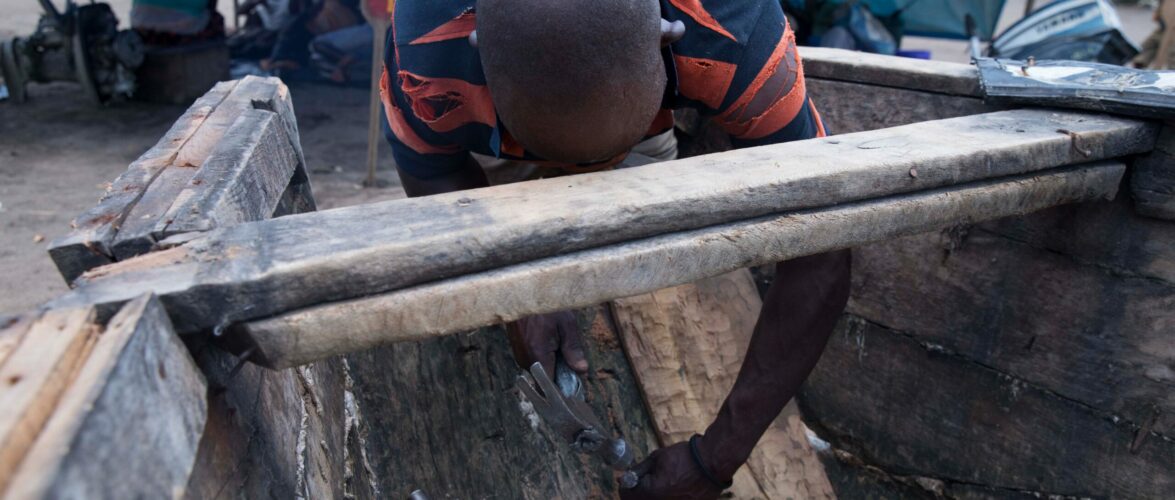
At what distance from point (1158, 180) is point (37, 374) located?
5.70ft

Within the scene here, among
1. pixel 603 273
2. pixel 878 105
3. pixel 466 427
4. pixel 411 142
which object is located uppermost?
pixel 603 273

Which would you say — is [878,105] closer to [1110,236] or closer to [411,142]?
[1110,236]

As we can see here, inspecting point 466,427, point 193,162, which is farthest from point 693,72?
point 466,427

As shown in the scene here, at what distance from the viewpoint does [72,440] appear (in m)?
0.63

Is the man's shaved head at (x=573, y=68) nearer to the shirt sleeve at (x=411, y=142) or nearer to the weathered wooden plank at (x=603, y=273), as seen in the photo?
the weathered wooden plank at (x=603, y=273)

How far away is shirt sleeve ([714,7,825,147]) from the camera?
150cm

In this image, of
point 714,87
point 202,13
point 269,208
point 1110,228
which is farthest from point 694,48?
point 202,13

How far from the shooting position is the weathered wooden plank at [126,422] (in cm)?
61

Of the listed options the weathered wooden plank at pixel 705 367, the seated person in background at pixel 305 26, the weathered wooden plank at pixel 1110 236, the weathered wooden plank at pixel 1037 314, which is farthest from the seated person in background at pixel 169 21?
the weathered wooden plank at pixel 1110 236

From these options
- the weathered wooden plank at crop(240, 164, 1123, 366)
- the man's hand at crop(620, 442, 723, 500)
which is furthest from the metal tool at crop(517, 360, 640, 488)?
the weathered wooden plank at crop(240, 164, 1123, 366)

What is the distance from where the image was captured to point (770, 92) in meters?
1.52

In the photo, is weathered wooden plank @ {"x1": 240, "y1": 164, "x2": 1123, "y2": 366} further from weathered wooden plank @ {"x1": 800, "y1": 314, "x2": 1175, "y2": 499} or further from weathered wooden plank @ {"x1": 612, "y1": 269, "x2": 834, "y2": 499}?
weathered wooden plank @ {"x1": 612, "y1": 269, "x2": 834, "y2": 499}

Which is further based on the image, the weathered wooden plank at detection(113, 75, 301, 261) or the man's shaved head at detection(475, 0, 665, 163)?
the man's shaved head at detection(475, 0, 665, 163)

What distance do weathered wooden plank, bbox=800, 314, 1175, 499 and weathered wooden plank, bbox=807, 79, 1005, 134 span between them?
497 millimetres
